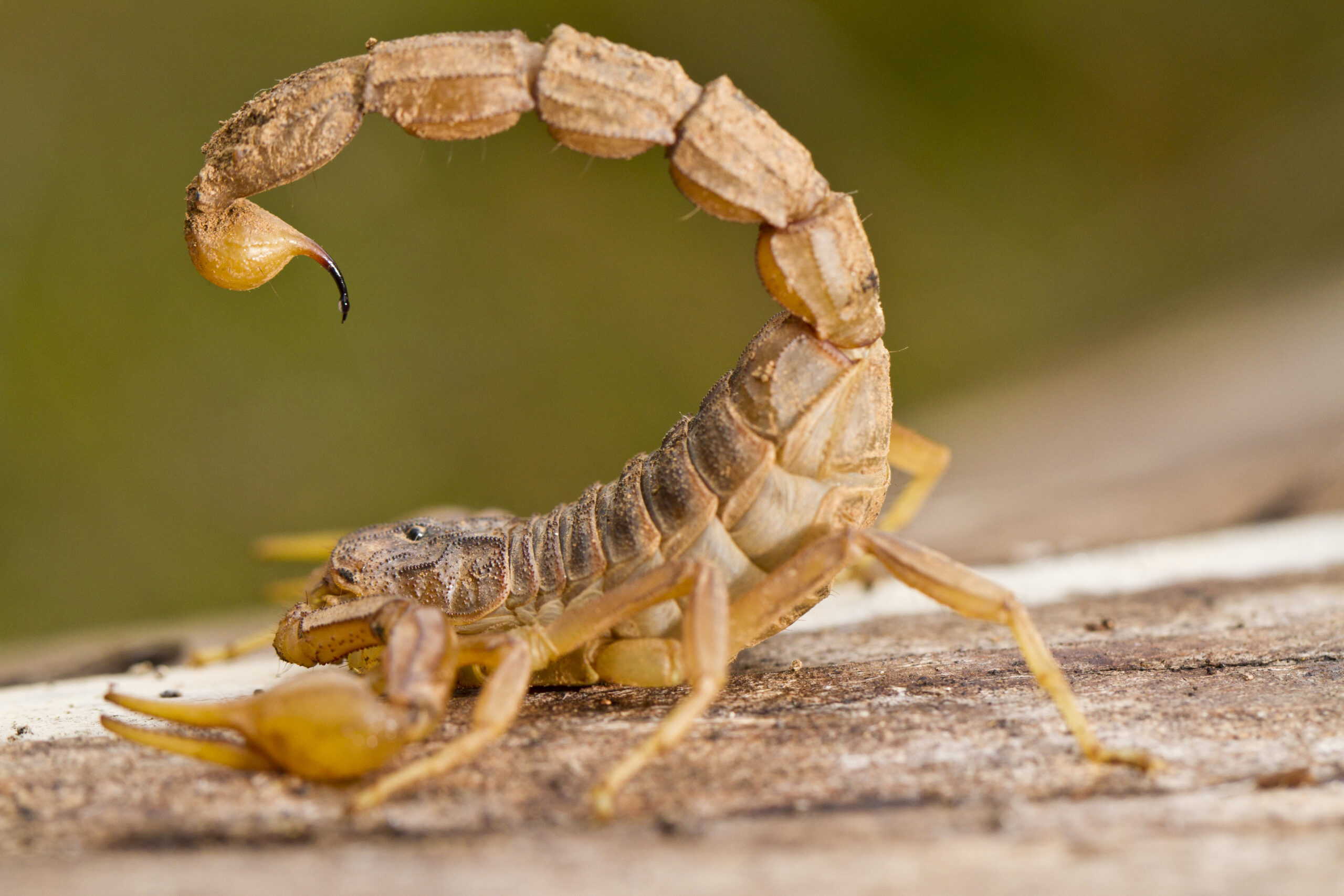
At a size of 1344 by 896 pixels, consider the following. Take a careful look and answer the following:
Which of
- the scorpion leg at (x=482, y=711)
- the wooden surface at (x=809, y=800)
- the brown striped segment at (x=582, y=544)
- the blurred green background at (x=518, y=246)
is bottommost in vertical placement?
the wooden surface at (x=809, y=800)

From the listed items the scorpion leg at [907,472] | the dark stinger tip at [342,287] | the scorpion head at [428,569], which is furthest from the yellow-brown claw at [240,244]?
the scorpion leg at [907,472]

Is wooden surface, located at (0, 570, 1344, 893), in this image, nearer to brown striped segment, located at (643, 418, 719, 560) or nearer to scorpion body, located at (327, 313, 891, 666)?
scorpion body, located at (327, 313, 891, 666)

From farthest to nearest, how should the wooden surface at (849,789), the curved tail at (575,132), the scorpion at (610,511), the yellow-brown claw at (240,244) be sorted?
the yellow-brown claw at (240,244)
the curved tail at (575,132)
the scorpion at (610,511)
the wooden surface at (849,789)

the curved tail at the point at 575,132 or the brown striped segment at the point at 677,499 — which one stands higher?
the curved tail at the point at 575,132

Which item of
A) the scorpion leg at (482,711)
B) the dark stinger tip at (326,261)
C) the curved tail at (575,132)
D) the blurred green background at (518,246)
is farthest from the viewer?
the blurred green background at (518,246)

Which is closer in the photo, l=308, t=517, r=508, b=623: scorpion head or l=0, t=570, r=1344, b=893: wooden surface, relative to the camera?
l=0, t=570, r=1344, b=893: wooden surface

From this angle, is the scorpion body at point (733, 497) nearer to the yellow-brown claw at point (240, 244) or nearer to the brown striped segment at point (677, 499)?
the brown striped segment at point (677, 499)

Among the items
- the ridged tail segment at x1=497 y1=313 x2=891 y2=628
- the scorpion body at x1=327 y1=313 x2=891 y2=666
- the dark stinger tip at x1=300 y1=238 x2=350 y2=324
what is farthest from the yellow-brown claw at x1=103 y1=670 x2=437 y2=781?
the dark stinger tip at x1=300 y1=238 x2=350 y2=324
